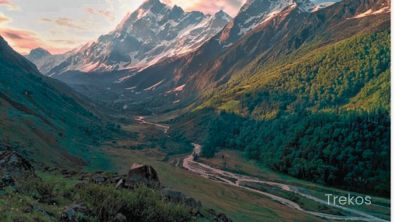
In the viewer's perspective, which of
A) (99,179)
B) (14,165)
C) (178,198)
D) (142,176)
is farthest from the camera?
(142,176)

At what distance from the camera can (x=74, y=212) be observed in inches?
882

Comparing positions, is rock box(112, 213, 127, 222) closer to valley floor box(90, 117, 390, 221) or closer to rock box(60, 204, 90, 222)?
rock box(60, 204, 90, 222)

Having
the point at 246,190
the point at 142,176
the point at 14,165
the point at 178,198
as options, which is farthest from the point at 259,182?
the point at 14,165

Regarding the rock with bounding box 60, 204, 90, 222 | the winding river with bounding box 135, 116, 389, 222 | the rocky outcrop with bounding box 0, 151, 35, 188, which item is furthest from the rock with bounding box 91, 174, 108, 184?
the winding river with bounding box 135, 116, 389, 222

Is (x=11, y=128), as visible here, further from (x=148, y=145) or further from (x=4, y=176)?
(x=148, y=145)

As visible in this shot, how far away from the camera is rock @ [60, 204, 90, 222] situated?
21625 mm

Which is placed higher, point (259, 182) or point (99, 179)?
point (259, 182)

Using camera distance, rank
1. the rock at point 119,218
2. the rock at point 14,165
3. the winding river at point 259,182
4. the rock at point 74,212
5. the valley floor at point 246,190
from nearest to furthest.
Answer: the rock at point 74,212
the rock at point 119,218
the rock at point 14,165
the valley floor at point 246,190
the winding river at point 259,182

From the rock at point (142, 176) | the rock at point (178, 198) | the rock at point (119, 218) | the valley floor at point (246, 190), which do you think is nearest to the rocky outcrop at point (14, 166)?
the rock at point (119, 218)

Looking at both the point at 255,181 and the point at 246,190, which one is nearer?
the point at 246,190

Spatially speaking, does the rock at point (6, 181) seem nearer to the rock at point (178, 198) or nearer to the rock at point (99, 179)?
the rock at point (99, 179)

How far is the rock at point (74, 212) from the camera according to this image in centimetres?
2162

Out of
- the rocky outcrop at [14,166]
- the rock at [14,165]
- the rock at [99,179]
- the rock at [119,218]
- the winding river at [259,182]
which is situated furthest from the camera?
the winding river at [259,182]

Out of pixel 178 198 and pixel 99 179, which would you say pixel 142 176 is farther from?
pixel 178 198
